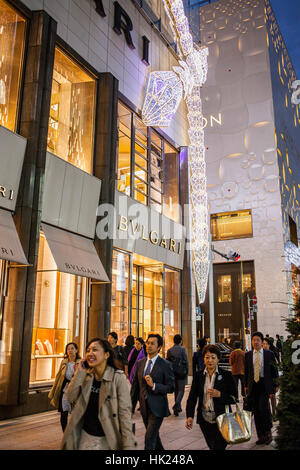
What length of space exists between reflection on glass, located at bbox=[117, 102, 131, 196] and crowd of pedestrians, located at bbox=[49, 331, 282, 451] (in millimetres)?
7921

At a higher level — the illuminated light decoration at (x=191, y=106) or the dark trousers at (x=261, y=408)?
the illuminated light decoration at (x=191, y=106)

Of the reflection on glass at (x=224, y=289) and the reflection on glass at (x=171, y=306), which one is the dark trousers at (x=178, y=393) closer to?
the reflection on glass at (x=171, y=306)

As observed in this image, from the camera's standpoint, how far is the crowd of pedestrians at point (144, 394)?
3684mm

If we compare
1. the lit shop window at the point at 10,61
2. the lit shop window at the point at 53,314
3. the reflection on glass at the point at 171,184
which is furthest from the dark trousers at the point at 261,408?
the reflection on glass at the point at 171,184

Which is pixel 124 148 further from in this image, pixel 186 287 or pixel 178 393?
pixel 178 393

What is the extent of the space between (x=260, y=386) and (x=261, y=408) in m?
0.40

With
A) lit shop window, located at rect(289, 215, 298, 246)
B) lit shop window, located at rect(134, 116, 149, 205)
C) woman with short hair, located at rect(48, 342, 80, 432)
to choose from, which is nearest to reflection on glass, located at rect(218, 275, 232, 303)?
lit shop window, located at rect(289, 215, 298, 246)

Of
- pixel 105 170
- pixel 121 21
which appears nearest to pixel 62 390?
pixel 105 170

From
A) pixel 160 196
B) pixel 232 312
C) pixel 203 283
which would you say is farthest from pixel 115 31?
pixel 232 312

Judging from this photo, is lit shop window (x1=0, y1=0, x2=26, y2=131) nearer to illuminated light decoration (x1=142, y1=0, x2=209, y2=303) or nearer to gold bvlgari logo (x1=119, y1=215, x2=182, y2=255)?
gold bvlgari logo (x1=119, y1=215, x2=182, y2=255)

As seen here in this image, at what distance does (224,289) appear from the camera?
Answer: 46062 mm

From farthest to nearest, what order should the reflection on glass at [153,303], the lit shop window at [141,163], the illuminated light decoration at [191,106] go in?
the reflection on glass at [153,303]
the illuminated light decoration at [191,106]
the lit shop window at [141,163]

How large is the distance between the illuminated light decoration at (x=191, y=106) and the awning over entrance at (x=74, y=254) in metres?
7.21

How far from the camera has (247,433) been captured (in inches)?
195
